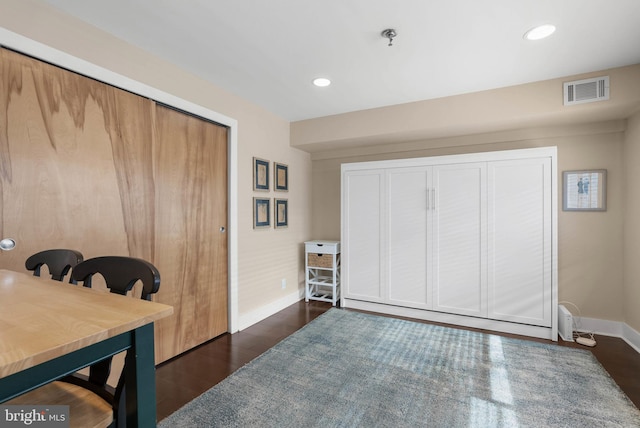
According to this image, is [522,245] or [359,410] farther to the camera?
[522,245]

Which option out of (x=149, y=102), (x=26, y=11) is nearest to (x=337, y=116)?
(x=149, y=102)

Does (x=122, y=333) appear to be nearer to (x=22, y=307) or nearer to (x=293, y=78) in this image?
(x=22, y=307)

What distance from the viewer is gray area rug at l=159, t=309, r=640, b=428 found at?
5.69 feet

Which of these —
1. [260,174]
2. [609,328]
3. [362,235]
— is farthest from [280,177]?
[609,328]

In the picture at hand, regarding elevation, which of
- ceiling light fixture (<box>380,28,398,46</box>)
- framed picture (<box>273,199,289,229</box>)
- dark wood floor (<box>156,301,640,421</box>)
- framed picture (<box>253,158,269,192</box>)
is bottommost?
dark wood floor (<box>156,301,640,421</box>)

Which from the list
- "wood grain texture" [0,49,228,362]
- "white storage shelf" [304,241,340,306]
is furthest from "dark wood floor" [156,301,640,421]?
"white storage shelf" [304,241,340,306]

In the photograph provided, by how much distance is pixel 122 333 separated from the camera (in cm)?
80

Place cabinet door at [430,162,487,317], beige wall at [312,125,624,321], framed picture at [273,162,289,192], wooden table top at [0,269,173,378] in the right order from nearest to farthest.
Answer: wooden table top at [0,269,173,378]
beige wall at [312,125,624,321]
cabinet door at [430,162,487,317]
framed picture at [273,162,289,192]

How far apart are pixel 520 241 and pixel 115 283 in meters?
3.22

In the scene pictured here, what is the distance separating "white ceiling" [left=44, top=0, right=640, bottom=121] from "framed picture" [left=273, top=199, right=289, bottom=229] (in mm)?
1341

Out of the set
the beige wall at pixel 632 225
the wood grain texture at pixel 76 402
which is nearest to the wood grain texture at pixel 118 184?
the wood grain texture at pixel 76 402

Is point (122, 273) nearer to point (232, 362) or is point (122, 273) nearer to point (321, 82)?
point (232, 362)

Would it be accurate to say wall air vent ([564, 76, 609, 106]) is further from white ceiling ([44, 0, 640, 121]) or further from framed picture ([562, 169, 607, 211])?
framed picture ([562, 169, 607, 211])

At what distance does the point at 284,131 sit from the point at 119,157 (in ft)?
6.86
